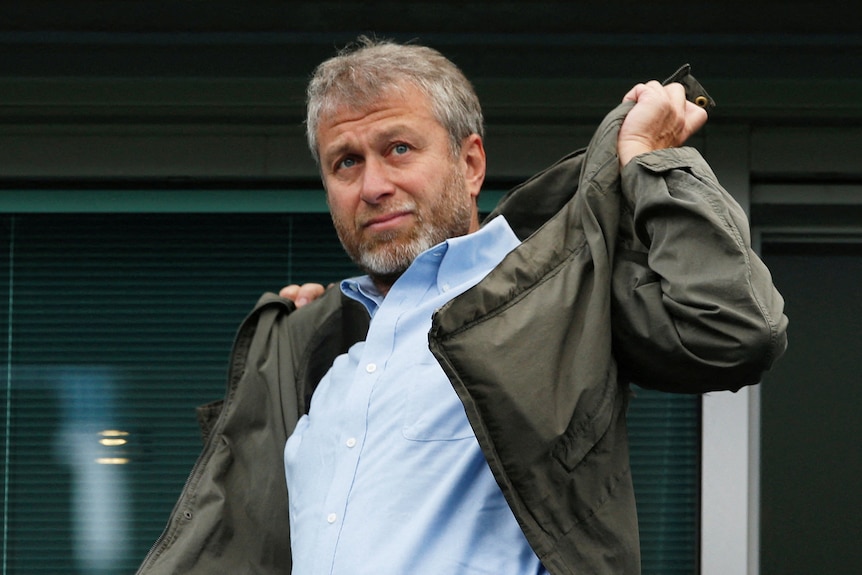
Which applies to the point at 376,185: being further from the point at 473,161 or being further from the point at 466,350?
the point at 466,350

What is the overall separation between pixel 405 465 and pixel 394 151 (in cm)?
60

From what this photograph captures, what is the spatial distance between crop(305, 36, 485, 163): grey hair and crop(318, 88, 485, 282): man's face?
0.02 m

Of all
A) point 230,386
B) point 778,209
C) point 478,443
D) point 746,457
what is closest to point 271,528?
point 230,386

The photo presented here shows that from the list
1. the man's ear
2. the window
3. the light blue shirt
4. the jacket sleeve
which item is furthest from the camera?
the window

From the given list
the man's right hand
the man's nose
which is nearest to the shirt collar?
the man's nose

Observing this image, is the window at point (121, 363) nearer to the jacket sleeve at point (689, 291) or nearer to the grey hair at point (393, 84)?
the grey hair at point (393, 84)

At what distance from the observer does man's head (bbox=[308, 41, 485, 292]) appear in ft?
7.93

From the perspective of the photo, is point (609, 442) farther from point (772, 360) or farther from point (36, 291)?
point (36, 291)

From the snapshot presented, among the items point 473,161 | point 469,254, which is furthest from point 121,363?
point 469,254

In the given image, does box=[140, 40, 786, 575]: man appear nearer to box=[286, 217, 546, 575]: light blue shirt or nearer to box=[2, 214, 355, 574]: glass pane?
box=[286, 217, 546, 575]: light blue shirt

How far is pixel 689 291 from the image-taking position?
6.44 feet

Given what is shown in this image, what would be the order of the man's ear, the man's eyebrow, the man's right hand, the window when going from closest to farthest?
the man's eyebrow, the man's ear, the man's right hand, the window

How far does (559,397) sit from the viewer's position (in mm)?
1984

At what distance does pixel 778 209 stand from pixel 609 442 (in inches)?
68.3
